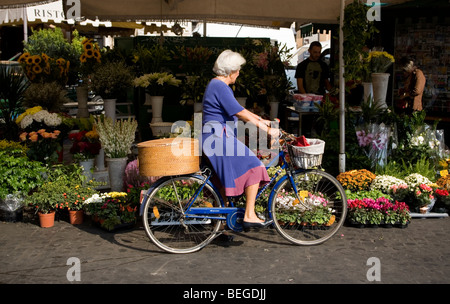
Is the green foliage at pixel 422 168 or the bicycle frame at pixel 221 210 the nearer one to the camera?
the bicycle frame at pixel 221 210

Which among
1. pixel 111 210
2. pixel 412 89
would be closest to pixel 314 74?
pixel 412 89

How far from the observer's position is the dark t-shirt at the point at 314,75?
9.90m

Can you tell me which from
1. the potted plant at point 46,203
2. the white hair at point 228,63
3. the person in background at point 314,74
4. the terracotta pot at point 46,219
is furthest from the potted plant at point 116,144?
the person in background at point 314,74

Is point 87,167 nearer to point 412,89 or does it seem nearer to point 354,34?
point 354,34

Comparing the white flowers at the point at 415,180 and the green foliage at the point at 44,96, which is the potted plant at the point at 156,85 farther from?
the white flowers at the point at 415,180

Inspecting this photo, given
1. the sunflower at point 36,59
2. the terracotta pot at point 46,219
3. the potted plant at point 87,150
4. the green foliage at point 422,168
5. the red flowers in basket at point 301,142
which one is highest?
the sunflower at point 36,59

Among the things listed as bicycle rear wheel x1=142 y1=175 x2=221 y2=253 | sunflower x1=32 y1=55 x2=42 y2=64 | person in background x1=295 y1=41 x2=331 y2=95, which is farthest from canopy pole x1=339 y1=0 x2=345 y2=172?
sunflower x1=32 y1=55 x2=42 y2=64

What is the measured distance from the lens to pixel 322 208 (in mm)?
5898

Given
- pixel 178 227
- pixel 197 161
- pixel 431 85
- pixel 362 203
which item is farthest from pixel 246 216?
pixel 431 85

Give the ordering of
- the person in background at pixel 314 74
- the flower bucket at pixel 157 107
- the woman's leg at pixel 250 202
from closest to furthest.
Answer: the woman's leg at pixel 250 202
the flower bucket at pixel 157 107
the person in background at pixel 314 74

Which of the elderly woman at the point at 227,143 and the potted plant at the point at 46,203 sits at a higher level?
the elderly woman at the point at 227,143

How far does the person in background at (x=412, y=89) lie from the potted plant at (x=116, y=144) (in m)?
4.52
